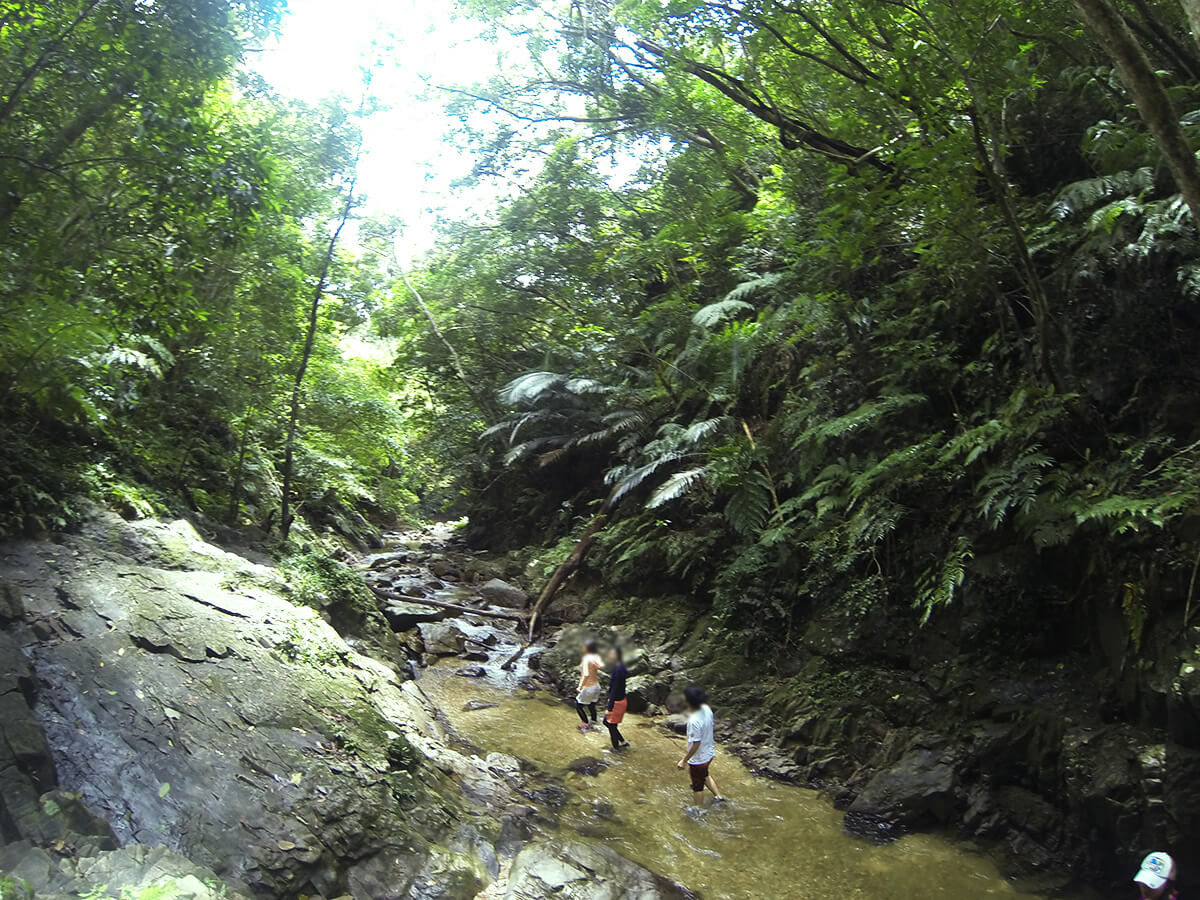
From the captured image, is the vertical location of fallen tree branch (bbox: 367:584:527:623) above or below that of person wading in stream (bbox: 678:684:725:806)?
above

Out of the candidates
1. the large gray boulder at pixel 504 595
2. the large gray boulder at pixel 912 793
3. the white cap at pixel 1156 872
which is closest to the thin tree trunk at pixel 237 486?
the large gray boulder at pixel 504 595

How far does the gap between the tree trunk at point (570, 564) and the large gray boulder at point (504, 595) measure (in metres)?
0.47

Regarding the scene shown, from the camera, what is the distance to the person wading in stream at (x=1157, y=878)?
388cm

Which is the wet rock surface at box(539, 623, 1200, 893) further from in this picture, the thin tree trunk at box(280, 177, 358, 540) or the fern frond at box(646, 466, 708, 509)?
the thin tree trunk at box(280, 177, 358, 540)

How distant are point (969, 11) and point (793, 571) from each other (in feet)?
18.3

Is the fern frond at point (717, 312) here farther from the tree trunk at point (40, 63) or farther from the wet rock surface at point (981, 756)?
the tree trunk at point (40, 63)

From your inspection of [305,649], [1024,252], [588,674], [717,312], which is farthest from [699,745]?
[717,312]

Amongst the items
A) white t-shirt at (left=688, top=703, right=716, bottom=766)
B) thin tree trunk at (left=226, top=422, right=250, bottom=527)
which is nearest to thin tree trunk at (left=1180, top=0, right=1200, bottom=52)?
white t-shirt at (left=688, top=703, right=716, bottom=766)

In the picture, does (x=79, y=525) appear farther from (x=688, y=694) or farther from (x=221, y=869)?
(x=688, y=694)

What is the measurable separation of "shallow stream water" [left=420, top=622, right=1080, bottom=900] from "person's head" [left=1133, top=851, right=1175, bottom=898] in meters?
0.87

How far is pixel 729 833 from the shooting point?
5488 millimetres

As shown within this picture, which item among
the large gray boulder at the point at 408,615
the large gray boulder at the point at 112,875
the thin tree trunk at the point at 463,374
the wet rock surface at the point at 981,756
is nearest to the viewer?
the large gray boulder at the point at 112,875

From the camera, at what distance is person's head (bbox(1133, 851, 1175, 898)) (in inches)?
153

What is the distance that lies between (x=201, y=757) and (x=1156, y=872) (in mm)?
5663
